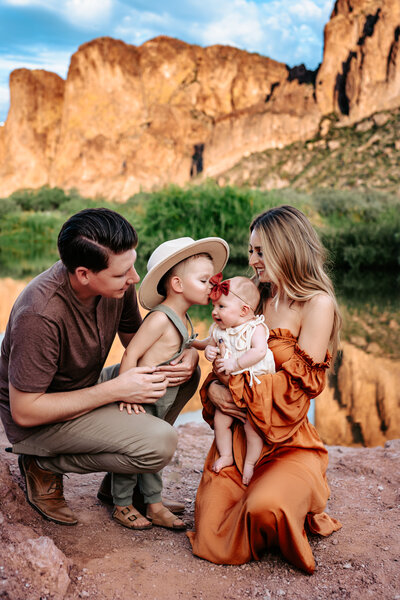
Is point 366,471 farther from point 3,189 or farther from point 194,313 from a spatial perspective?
point 3,189

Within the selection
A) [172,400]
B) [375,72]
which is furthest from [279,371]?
[375,72]

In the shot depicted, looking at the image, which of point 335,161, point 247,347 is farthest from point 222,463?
point 335,161

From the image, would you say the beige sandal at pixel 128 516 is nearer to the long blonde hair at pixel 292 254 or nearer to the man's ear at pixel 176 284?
the man's ear at pixel 176 284

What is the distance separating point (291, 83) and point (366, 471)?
95971 millimetres

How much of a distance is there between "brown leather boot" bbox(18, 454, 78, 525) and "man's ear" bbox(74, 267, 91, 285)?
103cm

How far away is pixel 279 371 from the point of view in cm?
306

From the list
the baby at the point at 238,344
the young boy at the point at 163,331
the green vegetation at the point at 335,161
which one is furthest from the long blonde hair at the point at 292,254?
the green vegetation at the point at 335,161

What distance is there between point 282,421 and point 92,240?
1378mm

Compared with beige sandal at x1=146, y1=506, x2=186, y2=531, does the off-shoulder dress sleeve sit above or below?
above

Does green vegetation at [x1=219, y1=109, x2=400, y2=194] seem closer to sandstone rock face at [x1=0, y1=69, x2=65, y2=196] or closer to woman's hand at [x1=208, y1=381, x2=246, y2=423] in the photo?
sandstone rock face at [x1=0, y1=69, x2=65, y2=196]

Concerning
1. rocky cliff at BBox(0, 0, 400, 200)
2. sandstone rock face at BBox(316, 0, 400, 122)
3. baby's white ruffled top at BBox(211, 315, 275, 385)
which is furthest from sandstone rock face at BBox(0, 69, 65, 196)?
baby's white ruffled top at BBox(211, 315, 275, 385)

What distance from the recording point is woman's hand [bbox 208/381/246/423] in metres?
3.11

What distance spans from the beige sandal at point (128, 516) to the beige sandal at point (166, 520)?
0.20ft

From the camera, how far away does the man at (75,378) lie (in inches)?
112
